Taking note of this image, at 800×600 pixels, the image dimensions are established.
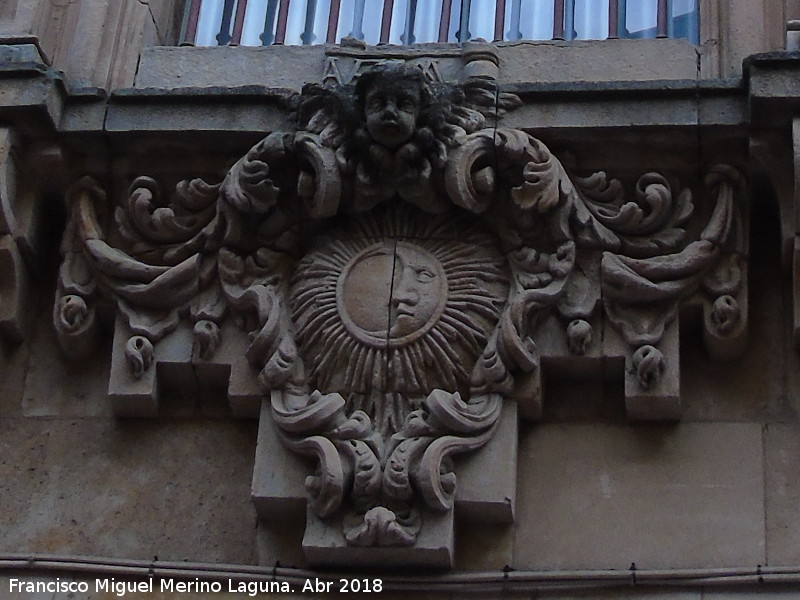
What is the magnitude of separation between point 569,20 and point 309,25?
3.25 feet

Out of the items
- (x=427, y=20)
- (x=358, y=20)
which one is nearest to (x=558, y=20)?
(x=427, y=20)

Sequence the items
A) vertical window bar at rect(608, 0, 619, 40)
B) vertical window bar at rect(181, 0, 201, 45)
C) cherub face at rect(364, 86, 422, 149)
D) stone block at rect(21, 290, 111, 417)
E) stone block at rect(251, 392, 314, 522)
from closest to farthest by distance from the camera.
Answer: stone block at rect(251, 392, 314, 522), cherub face at rect(364, 86, 422, 149), stone block at rect(21, 290, 111, 417), vertical window bar at rect(608, 0, 619, 40), vertical window bar at rect(181, 0, 201, 45)

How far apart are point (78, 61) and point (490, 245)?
168 cm

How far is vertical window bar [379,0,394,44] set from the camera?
22.8ft

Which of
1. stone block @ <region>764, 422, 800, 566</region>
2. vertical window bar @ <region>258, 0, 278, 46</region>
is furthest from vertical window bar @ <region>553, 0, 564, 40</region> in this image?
stone block @ <region>764, 422, 800, 566</region>

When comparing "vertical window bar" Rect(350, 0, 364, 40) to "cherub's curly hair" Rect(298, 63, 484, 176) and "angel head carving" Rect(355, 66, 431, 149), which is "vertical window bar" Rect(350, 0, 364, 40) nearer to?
"cherub's curly hair" Rect(298, 63, 484, 176)

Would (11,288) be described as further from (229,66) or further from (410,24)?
(410,24)

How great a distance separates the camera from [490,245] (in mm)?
6145

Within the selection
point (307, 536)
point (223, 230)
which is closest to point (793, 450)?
point (307, 536)

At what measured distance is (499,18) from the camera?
6922 mm

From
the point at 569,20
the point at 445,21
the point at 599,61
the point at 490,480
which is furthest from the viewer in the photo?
A: the point at 445,21

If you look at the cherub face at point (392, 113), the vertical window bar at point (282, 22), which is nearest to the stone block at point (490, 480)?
the cherub face at point (392, 113)

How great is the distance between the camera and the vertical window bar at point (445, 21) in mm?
6914

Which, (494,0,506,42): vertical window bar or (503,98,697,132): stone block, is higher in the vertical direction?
(494,0,506,42): vertical window bar
